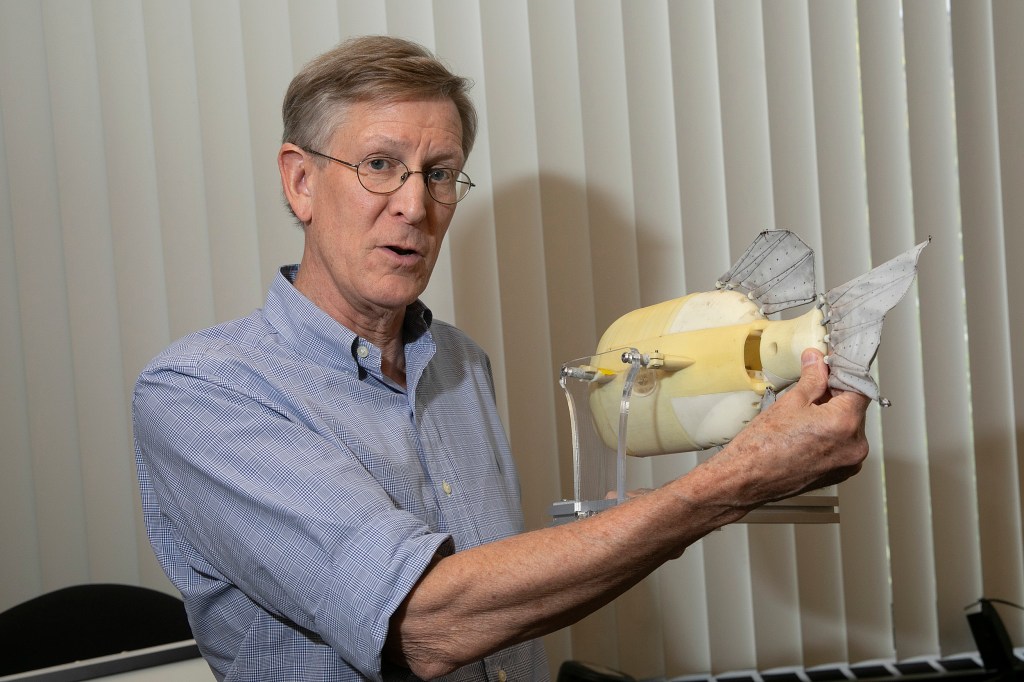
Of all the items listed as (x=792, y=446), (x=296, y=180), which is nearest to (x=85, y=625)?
(x=296, y=180)

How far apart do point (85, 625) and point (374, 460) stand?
66 centimetres

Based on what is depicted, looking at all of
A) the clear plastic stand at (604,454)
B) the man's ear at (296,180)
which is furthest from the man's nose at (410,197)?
the clear plastic stand at (604,454)

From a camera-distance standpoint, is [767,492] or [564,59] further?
[564,59]

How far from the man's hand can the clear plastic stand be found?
18 cm

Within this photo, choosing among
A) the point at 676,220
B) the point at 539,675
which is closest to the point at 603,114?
the point at 676,220

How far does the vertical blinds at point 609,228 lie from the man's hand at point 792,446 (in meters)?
0.85

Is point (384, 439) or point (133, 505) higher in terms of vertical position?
point (384, 439)

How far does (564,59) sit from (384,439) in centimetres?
93

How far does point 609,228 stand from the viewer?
171 cm

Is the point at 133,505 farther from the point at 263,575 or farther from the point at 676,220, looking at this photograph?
the point at 676,220

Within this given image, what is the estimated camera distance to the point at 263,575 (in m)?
0.87

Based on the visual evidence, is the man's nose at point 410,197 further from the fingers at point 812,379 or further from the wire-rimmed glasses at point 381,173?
the fingers at point 812,379

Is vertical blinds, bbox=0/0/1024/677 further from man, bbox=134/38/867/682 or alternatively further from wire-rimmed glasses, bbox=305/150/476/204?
wire-rimmed glasses, bbox=305/150/476/204

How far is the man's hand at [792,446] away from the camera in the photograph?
83 centimetres
